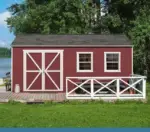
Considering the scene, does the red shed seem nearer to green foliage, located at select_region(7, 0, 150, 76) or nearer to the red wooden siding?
the red wooden siding

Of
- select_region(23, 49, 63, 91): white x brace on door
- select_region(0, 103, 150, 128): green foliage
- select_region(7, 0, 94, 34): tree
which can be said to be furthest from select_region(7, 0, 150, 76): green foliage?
select_region(0, 103, 150, 128): green foliage

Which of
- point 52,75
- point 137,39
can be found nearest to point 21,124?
point 52,75

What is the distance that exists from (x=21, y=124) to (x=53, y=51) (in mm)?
11959

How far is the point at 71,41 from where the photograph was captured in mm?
24484

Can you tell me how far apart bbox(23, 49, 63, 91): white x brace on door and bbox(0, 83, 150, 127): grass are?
5.77m

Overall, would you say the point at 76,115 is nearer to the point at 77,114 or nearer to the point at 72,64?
the point at 77,114

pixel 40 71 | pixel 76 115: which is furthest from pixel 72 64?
pixel 76 115

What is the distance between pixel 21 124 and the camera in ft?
39.2

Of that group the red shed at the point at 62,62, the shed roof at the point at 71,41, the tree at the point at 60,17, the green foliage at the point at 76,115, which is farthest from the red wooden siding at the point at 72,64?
the tree at the point at 60,17

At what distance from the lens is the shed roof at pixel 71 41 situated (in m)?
23.8

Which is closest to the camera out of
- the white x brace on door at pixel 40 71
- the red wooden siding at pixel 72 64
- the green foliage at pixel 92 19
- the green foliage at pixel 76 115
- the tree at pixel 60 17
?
the green foliage at pixel 76 115

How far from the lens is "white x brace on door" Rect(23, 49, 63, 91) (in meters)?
23.6

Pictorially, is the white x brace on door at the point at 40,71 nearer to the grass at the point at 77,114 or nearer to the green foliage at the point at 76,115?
the grass at the point at 77,114

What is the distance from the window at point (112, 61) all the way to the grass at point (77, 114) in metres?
5.80
